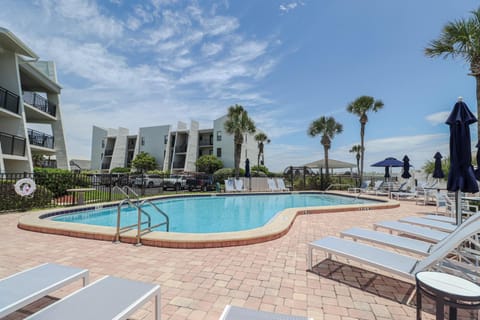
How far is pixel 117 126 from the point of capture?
122 ft

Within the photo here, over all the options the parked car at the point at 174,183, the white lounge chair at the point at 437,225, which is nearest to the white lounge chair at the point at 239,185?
the parked car at the point at 174,183

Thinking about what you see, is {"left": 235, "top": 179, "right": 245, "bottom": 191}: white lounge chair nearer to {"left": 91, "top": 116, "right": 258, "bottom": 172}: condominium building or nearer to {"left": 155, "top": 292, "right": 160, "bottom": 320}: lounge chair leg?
{"left": 91, "top": 116, "right": 258, "bottom": 172}: condominium building

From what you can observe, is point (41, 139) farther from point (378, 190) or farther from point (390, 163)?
point (390, 163)

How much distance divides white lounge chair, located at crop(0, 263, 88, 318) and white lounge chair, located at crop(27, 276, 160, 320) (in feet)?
0.99

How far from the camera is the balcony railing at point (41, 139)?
1524 centimetres

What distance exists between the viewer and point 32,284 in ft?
6.47

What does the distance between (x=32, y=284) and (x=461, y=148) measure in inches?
266

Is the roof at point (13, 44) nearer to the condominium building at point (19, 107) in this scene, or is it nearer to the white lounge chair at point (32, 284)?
the condominium building at point (19, 107)

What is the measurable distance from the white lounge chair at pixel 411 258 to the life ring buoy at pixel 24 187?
356 inches

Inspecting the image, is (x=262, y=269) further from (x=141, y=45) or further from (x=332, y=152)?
(x=332, y=152)

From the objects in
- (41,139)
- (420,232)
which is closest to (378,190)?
(420,232)

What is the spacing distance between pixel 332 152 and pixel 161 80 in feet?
51.2

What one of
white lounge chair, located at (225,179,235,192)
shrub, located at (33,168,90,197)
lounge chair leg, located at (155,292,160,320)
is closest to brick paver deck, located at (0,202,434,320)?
lounge chair leg, located at (155,292,160,320)

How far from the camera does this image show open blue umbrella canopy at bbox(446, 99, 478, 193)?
441 centimetres
